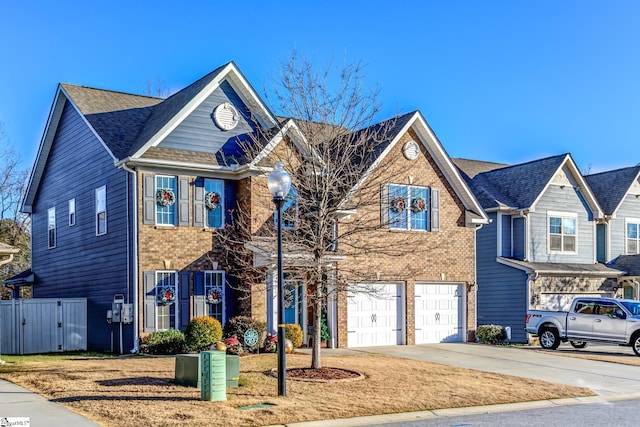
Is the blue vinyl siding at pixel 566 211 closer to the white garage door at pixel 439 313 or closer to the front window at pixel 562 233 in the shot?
the front window at pixel 562 233

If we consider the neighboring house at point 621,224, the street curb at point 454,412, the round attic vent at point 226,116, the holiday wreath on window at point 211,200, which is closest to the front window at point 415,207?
the round attic vent at point 226,116

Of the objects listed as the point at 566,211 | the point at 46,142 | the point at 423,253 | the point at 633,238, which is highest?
the point at 46,142

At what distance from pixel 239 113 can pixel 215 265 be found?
4.88 meters

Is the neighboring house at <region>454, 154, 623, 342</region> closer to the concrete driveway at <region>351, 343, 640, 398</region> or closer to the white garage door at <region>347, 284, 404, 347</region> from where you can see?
the concrete driveway at <region>351, 343, 640, 398</region>

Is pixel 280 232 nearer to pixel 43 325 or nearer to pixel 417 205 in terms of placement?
pixel 417 205

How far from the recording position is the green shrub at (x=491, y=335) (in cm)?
2533

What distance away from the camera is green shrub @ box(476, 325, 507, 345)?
83.1ft

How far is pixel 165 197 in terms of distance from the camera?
2112 centimetres

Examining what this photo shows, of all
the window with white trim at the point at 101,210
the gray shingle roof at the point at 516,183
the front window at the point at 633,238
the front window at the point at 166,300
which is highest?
the gray shingle roof at the point at 516,183

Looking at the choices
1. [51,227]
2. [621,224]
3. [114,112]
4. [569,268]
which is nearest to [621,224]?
[621,224]

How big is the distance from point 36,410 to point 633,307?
61.8 feet

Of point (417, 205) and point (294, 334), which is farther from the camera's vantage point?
point (417, 205)

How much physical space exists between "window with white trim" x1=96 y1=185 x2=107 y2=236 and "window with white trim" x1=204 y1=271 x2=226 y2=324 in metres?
3.77

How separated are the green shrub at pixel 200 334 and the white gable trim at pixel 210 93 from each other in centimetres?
513
